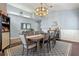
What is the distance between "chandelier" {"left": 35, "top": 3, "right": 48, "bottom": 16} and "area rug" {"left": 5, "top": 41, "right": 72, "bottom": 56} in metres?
0.83

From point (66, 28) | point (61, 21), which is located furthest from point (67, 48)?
point (61, 21)

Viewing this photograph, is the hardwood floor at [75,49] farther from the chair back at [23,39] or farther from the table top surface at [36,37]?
the table top surface at [36,37]

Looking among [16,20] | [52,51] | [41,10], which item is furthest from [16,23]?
[52,51]

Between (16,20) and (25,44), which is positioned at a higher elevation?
(16,20)

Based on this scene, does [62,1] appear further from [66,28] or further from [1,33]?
[1,33]

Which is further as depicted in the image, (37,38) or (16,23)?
(37,38)

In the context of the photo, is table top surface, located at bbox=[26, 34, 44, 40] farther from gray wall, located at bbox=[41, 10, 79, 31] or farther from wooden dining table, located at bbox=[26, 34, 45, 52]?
gray wall, located at bbox=[41, 10, 79, 31]

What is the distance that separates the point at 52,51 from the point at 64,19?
87 centimetres

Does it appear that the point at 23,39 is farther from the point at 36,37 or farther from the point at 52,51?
the point at 52,51

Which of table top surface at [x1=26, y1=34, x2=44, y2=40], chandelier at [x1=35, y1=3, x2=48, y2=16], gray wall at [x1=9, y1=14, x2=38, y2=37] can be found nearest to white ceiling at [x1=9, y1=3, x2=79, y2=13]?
chandelier at [x1=35, y1=3, x2=48, y2=16]

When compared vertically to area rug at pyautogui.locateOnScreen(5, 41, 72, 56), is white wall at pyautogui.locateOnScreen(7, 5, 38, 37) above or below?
above

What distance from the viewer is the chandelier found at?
9.18 feet

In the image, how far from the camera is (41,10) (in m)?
2.80

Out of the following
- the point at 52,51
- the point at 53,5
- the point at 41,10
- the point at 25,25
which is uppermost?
the point at 53,5
